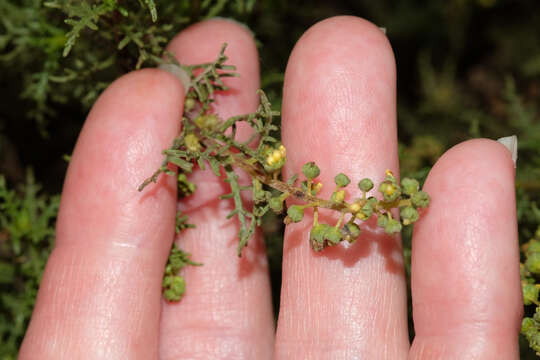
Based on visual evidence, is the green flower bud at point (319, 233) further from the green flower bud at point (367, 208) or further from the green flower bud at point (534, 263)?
the green flower bud at point (534, 263)

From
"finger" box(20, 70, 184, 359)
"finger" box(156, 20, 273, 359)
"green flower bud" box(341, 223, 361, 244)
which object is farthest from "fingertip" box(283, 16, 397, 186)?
"finger" box(20, 70, 184, 359)

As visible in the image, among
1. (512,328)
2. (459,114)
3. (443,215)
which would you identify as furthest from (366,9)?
(512,328)

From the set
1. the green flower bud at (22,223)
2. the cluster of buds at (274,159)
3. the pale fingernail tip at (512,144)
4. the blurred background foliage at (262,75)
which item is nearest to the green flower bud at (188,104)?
the blurred background foliage at (262,75)

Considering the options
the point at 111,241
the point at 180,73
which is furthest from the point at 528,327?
the point at 180,73

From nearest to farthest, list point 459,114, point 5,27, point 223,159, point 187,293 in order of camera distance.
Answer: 1. point 223,159
2. point 187,293
3. point 5,27
4. point 459,114

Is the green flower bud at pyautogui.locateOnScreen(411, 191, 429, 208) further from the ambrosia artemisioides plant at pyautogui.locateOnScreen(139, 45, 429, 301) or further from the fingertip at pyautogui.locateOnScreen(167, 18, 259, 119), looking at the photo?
the fingertip at pyautogui.locateOnScreen(167, 18, 259, 119)

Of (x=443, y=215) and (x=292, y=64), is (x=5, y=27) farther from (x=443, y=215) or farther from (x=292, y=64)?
(x=443, y=215)
